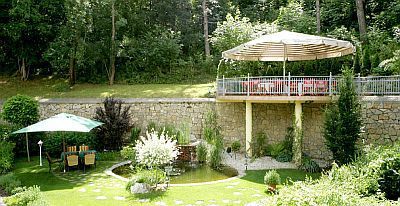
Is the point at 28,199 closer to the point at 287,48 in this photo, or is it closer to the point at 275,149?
the point at 275,149

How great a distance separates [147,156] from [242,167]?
3.84 m

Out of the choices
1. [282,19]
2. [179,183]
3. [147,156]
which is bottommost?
[179,183]

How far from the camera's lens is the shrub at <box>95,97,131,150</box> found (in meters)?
15.7

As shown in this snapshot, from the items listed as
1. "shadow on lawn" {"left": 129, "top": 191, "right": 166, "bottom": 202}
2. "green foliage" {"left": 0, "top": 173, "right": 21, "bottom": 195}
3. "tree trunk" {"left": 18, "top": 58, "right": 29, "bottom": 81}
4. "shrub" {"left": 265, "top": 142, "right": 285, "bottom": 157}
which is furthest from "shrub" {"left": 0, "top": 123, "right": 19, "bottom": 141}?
"shrub" {"left": 265, "top": 142, "right": 285, "bottom": 157}

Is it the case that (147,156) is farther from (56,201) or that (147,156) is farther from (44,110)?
(44,110)

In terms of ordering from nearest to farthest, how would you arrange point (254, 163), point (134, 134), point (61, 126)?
point (61, 126) → point (254, 163) → point (134, 134)

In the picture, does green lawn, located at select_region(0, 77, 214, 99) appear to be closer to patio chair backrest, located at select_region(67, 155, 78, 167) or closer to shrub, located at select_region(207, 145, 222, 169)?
shrub, located at select_region(207, 145, 222, 169)

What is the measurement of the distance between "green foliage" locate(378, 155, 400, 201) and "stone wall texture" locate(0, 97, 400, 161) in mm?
4720

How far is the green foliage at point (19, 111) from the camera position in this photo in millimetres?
15211

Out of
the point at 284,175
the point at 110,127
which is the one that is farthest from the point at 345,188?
the point at 110,127

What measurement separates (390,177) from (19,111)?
43.1ft

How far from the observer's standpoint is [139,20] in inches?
939

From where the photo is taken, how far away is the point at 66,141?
15.5 meters

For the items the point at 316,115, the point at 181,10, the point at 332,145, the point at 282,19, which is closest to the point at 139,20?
the point at 181,10
